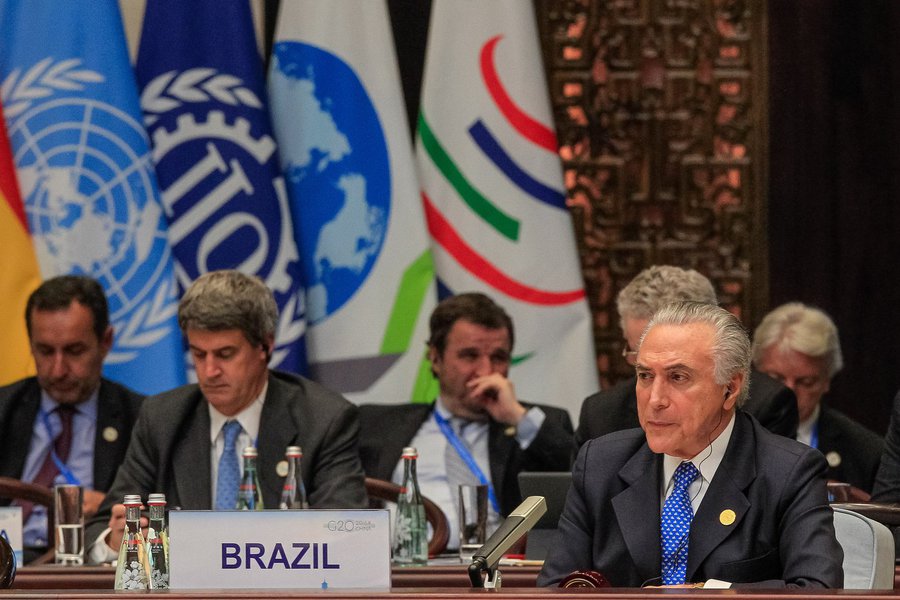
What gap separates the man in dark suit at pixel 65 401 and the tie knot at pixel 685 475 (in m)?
2.37

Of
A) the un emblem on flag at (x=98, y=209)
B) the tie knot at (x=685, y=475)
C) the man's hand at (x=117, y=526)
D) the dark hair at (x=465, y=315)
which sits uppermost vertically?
the un emblem on flag at (x=98, y=209)

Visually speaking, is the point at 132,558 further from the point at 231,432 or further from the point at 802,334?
the point at 802,334

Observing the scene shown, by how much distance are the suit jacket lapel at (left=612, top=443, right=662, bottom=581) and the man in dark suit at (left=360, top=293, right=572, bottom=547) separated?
1787mm

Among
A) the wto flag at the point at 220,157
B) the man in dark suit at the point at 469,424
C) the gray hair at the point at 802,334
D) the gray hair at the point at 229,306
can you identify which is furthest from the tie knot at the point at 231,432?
the gray hair at the point at 802,334

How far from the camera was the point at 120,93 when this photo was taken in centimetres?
534

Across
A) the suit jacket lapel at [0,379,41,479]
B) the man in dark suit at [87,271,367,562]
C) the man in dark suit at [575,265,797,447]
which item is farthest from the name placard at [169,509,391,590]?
the suit jacket lapel at [0,379,41,479]

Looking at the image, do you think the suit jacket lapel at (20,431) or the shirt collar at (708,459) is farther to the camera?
the suit jacket lapel at (20,431)

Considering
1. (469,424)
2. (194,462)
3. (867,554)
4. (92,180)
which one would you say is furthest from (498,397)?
(867,554)

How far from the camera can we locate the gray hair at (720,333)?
9.37ft

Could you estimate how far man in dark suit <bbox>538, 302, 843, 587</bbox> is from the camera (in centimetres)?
280

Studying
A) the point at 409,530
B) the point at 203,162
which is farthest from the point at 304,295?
the point at 409,530

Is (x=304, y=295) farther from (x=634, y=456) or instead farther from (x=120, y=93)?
(x=634, y=456)

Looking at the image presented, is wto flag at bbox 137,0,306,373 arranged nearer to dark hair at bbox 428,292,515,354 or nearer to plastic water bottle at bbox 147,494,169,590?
dark hair at bbox 428,292,515,354

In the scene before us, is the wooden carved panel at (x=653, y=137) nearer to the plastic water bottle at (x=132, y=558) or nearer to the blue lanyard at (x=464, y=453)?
the blue lanyard at (x=464, y=453)
